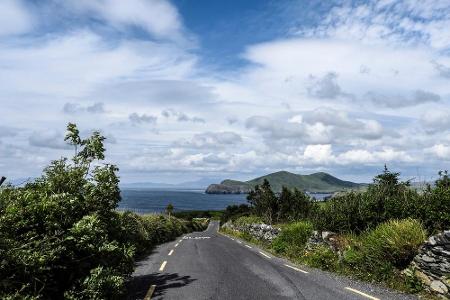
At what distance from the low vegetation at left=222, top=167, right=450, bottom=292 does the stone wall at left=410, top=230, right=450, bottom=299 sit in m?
0.34

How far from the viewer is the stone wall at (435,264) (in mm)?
10296

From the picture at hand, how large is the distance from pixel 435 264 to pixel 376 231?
120 inches

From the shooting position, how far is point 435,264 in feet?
35.1

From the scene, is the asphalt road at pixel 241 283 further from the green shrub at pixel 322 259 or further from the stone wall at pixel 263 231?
the stone wall at pixel 263 231

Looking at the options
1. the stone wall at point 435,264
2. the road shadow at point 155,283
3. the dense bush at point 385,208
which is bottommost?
the road shadow at point 155,283

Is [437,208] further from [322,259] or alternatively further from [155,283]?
[155,283]

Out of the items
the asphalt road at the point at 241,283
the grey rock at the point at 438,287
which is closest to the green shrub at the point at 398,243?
the asphalt road at the point at 241,283

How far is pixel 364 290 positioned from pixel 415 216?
3947 millimetres

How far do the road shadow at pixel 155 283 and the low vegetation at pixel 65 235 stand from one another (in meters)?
0.59

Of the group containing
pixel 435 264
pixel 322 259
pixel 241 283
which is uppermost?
pixel 435 264

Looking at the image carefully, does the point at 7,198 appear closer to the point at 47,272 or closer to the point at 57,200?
Answer: the point at 57,200

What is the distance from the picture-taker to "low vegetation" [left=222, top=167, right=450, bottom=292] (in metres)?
12.3

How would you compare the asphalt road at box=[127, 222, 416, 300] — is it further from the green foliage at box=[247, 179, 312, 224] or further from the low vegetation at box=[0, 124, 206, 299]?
the green foliage at box=[247, 179, 312, 224]

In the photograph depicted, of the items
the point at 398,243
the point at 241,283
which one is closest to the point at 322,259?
the point at 398,243
